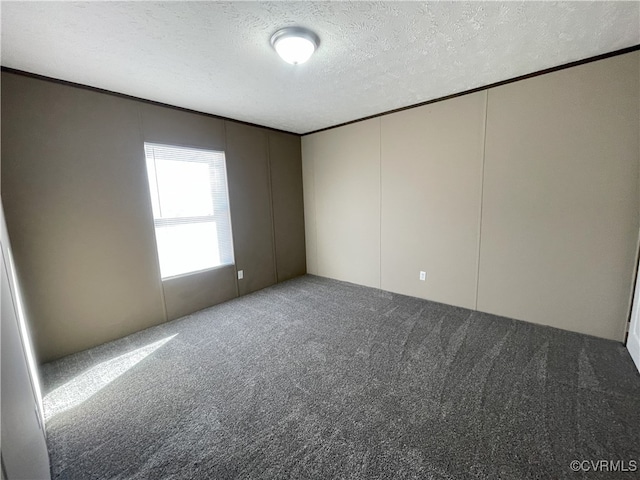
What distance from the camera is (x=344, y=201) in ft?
14.0

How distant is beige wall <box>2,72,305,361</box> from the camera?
2248 millimetres

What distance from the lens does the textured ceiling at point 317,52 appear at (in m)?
1.60

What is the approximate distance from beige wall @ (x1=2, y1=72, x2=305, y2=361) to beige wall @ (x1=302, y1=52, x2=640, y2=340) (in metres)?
2.32

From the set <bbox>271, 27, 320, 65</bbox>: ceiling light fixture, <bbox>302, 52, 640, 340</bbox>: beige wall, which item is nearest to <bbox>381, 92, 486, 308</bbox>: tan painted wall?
<bbox>302, 52, 640, 340</bbox>: beige wall

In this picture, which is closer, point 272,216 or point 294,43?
point 294,43

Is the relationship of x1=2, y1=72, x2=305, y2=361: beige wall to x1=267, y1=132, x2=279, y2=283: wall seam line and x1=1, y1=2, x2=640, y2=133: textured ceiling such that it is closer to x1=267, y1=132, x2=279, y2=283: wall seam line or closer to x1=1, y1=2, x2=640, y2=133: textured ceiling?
x1=1, y1=2, x2=640, y2=133: textured ceiling

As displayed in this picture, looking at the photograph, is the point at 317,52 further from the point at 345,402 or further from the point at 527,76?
the point at 345,402

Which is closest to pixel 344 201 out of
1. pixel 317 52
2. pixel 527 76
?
pixel 317 52

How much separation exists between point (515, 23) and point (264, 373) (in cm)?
310

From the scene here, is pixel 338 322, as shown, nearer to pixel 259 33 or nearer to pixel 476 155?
pixel 476 155

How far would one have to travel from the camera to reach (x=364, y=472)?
1.39 m

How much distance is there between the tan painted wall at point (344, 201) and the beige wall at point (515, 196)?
3 cm

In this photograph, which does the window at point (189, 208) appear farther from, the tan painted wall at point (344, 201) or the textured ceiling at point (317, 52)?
the tan painted wall at point (344, 201)

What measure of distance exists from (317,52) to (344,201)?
2.41 meters
